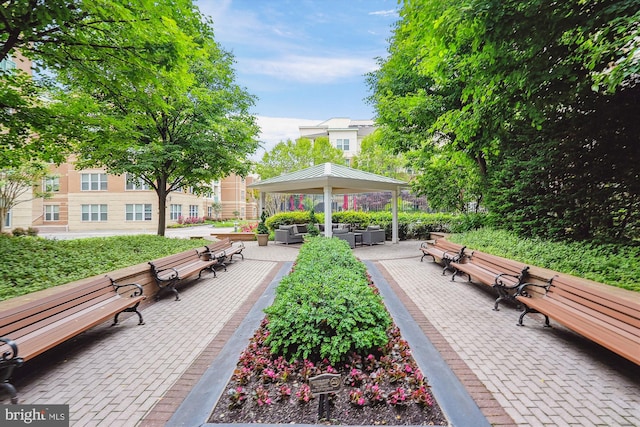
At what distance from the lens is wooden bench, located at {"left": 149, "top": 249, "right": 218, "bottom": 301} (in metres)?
6.44

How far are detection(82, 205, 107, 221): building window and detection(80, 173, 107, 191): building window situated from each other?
209cm

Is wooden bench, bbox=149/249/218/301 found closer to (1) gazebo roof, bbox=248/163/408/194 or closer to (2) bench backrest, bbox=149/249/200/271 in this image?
(2) bench backrest, bbox=149/249/200/271

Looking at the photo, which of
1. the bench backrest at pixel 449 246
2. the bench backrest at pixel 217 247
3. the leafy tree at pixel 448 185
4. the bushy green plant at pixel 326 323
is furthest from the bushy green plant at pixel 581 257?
the bench backrest at pixel 217 247

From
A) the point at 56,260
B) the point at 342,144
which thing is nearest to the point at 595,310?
the point at 56,260

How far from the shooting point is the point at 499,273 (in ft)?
20.7

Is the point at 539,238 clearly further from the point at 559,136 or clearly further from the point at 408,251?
the point at 408,251

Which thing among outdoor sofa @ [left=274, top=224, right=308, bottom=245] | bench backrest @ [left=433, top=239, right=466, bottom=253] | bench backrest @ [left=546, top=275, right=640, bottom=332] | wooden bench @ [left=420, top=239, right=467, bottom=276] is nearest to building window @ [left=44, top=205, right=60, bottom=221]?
outdoor sofa @ [left=274, top=224, right=308, bottom=245]

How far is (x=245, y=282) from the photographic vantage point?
26.3 feet

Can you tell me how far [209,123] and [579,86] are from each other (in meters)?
10.9

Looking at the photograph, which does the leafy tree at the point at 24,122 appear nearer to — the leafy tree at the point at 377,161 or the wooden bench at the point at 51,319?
the wooden bench at the point at 51,319

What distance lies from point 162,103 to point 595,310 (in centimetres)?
860

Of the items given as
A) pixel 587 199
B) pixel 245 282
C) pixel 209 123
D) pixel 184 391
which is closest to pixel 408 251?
pixel 587 199

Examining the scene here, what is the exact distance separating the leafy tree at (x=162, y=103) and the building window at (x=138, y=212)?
2494 centimetres

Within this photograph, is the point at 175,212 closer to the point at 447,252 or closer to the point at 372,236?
the point at 372,236
